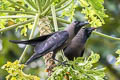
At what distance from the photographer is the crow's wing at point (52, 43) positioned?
330 cm

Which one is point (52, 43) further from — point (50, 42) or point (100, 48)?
point (100, 48)

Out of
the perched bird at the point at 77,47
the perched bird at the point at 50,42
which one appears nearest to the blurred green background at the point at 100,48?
the perched bird at the point at 77,47

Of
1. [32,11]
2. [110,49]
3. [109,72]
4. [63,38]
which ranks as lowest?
[109,72]

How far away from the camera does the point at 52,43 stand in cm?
345

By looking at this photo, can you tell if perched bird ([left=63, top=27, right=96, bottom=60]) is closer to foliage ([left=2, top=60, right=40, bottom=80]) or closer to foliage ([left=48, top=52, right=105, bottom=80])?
foliage ([left=48, top=52, right=105, bottom=80])

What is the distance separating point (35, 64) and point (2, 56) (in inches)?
32.1

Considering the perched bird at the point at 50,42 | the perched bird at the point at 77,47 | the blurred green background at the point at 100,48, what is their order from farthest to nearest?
the blurred green background at the point at 100,48, the perched bird at the point at 77,47, the perched bird at the point at 50,42

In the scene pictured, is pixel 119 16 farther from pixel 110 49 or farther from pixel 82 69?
pixel 82 69

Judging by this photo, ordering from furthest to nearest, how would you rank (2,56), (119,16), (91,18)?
(119,16) < (2,56) < (91,18)

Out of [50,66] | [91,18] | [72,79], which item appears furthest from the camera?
[91,18]

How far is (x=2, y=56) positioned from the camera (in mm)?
7004

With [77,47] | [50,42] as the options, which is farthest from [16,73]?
[77,47]

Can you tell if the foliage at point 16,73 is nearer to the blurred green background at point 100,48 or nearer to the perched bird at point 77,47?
Result: the perched bird at point 77,47

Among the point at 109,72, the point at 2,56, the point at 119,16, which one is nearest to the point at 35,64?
the point at 2,56
